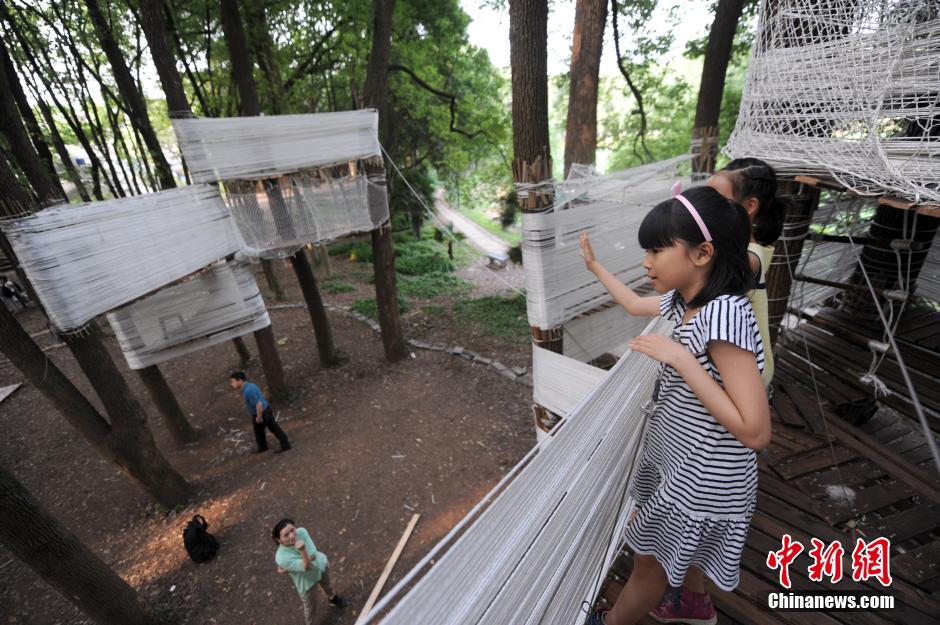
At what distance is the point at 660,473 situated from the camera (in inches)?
52.0

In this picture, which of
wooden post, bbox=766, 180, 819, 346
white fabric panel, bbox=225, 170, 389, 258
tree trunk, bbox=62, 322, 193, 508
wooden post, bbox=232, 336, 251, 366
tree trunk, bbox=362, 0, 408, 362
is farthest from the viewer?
wooden post, bbox=232, 336, 251, 366

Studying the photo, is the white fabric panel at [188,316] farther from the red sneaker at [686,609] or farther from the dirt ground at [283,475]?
the red sneaker at [686,609]

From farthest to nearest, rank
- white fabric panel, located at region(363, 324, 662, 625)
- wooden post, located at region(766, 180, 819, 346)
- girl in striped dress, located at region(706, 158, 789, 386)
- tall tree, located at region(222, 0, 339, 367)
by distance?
tall tree, located at region(222, 0, 339, 367)
wooden post, located at region(766, 180, 819, 346)
girl in striped dress, located at region(706, 158, 789, 386)
white fabric panel, located at region(363, 324, 662, 625)

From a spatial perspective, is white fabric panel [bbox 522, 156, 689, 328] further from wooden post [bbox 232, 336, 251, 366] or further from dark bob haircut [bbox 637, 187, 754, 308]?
wooden post [bbox 232, 336, 251, 366]

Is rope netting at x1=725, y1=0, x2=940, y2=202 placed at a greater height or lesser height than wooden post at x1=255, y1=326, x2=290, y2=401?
greater

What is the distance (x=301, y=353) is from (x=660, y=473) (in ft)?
21.1

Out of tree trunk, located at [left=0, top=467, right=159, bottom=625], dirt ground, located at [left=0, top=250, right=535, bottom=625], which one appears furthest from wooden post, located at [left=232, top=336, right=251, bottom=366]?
tree trunk, located at [left=0, top=467, right=159, bottom=625]

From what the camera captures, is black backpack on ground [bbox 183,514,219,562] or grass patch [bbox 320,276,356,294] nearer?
black backpack on ground [bbox 183,514,219,562]

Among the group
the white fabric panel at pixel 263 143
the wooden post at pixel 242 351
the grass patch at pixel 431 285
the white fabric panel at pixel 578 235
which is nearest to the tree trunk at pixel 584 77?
the white fabric panel at pixel 578 235

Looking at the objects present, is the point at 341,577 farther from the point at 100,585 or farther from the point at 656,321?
the point at 656,321

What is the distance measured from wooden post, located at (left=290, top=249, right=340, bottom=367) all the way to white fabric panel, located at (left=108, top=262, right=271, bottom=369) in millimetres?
1271

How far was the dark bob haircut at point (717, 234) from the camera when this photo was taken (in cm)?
96

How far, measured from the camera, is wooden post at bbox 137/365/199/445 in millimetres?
4266

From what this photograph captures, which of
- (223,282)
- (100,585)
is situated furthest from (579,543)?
(223,282)
